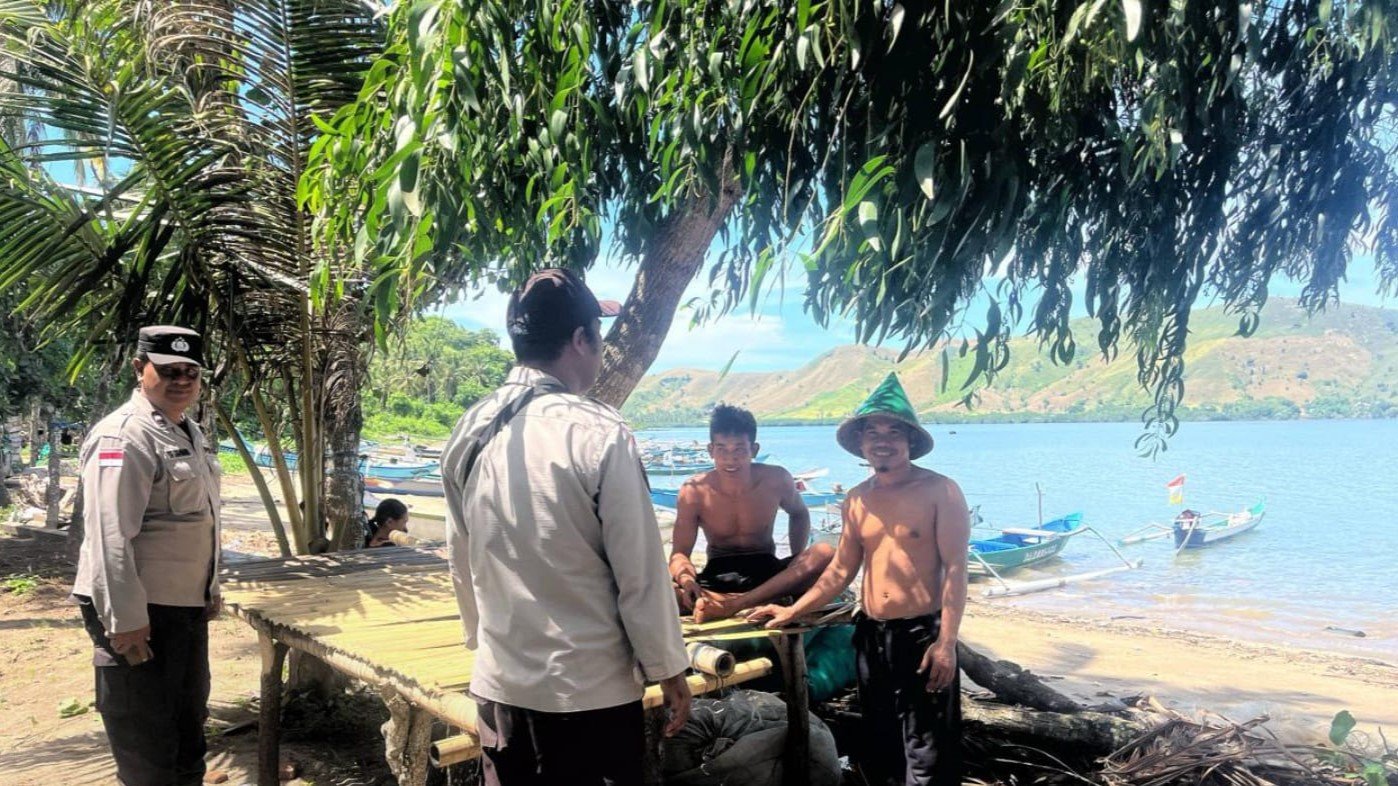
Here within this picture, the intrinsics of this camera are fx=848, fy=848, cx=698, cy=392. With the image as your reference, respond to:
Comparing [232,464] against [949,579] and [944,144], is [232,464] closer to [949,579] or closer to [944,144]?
[949,579]

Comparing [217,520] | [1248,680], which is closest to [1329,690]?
[1248,680]

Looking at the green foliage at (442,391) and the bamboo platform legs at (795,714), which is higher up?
the green foliage at (442,391)

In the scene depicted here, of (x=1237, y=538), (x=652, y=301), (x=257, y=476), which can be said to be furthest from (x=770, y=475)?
(x=1237, y=538)

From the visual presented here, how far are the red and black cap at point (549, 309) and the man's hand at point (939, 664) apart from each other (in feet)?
6.42

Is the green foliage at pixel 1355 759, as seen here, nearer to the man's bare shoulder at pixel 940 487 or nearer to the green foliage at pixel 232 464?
the man's bare shoulder at pixel 940 487

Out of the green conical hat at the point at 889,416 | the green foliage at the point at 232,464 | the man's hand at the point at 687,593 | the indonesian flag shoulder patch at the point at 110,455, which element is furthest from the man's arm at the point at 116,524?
the green foliage at the point at 232,464

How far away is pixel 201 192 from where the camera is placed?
467cm

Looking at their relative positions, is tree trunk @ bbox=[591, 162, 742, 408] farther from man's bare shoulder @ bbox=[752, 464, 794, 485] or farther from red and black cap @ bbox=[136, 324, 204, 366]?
red and black cap @ bbox=[136, 324, 204, 366]

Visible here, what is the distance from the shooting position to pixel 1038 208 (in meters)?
2.45

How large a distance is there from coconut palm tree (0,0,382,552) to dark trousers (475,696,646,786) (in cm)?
Answer: 282

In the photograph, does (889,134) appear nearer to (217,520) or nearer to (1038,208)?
(1038,208)

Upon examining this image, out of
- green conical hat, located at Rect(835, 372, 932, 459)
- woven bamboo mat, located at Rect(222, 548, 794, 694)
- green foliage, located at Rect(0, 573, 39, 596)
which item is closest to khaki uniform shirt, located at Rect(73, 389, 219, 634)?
woven bamboo mat, located at Rect(222, 548, 794, 694)

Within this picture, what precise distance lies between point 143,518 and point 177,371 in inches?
21.7

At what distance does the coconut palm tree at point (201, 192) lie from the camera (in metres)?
4.17
